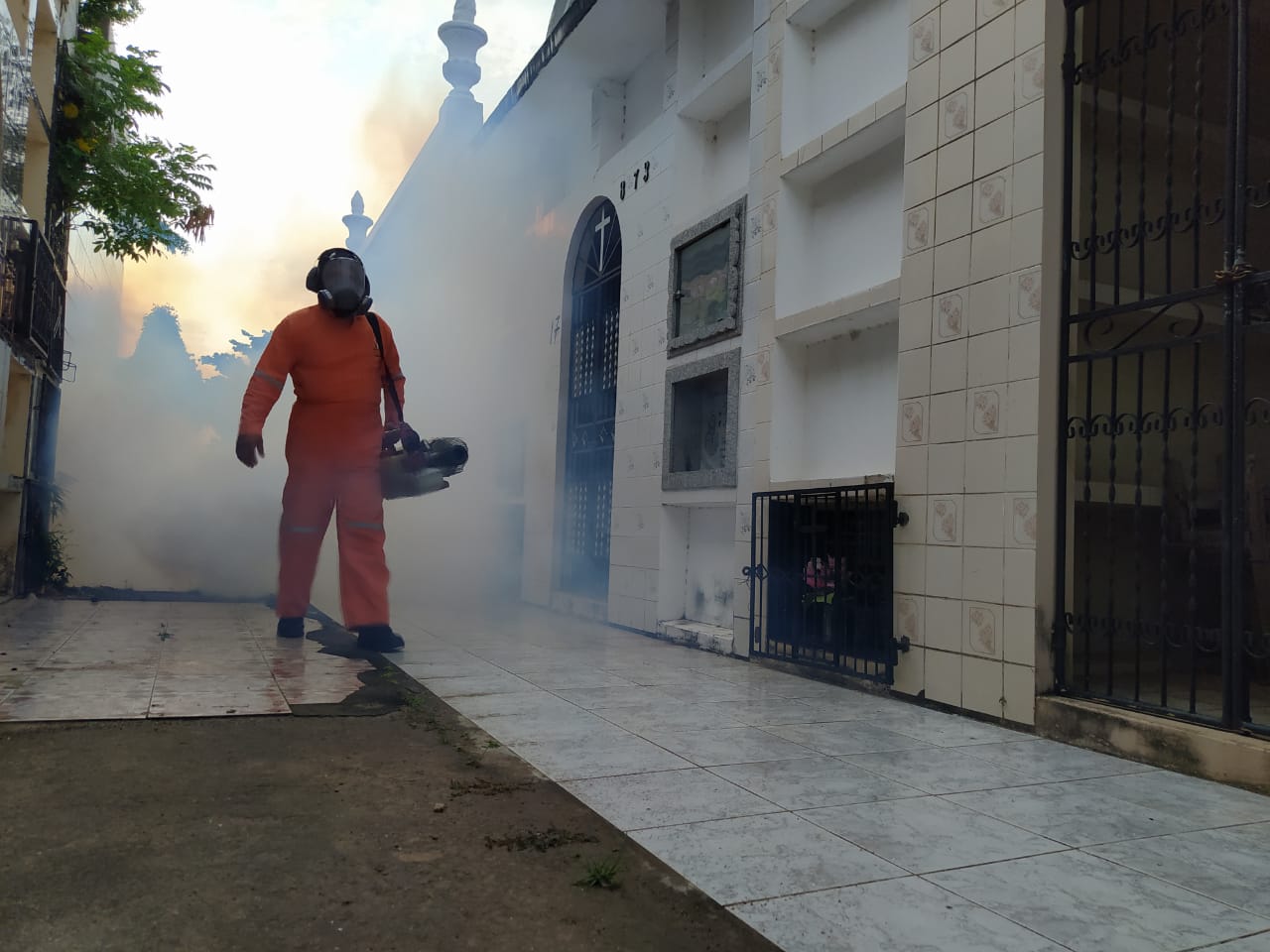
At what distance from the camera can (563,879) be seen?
2350 millimetres

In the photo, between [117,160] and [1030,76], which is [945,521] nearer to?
[1030,76]

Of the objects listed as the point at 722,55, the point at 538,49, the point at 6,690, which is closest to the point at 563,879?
the point at 6,690

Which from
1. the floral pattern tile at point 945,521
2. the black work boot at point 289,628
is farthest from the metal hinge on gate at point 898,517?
the black work boot at point 289,628

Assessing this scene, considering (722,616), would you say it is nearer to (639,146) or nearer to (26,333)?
(639,146)

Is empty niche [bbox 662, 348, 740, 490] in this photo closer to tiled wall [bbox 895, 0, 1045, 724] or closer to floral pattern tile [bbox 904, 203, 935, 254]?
floral pattern tile [bbox 904, 203, 935, 254]

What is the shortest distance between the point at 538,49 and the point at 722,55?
308 centimetres

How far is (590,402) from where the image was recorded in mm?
10461

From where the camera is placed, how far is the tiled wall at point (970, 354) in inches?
182

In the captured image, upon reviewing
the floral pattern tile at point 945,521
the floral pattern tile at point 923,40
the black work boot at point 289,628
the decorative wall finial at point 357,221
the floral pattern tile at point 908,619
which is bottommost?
the black work boot at point 289,628

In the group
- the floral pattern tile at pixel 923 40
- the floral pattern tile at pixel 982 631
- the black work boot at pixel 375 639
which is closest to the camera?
the floral pattern tile at pixel 982 631

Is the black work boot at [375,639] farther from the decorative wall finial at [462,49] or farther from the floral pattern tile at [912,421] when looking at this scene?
the decorative wall finial at [462,49]

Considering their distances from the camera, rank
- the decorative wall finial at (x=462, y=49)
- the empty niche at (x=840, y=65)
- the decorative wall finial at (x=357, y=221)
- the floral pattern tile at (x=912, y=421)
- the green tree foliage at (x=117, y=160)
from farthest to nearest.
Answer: the decorative wall finial at (x=357, y=221) → the decorative wall finial at (x=462, y=49) → the green tree foliage at (x=117, y=160) → the empty niche at (x=840, y=65) → the floral pattern tile at (x=912, y=421)

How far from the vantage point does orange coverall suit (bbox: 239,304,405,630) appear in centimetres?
630

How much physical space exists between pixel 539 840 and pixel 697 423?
602 centimetres
